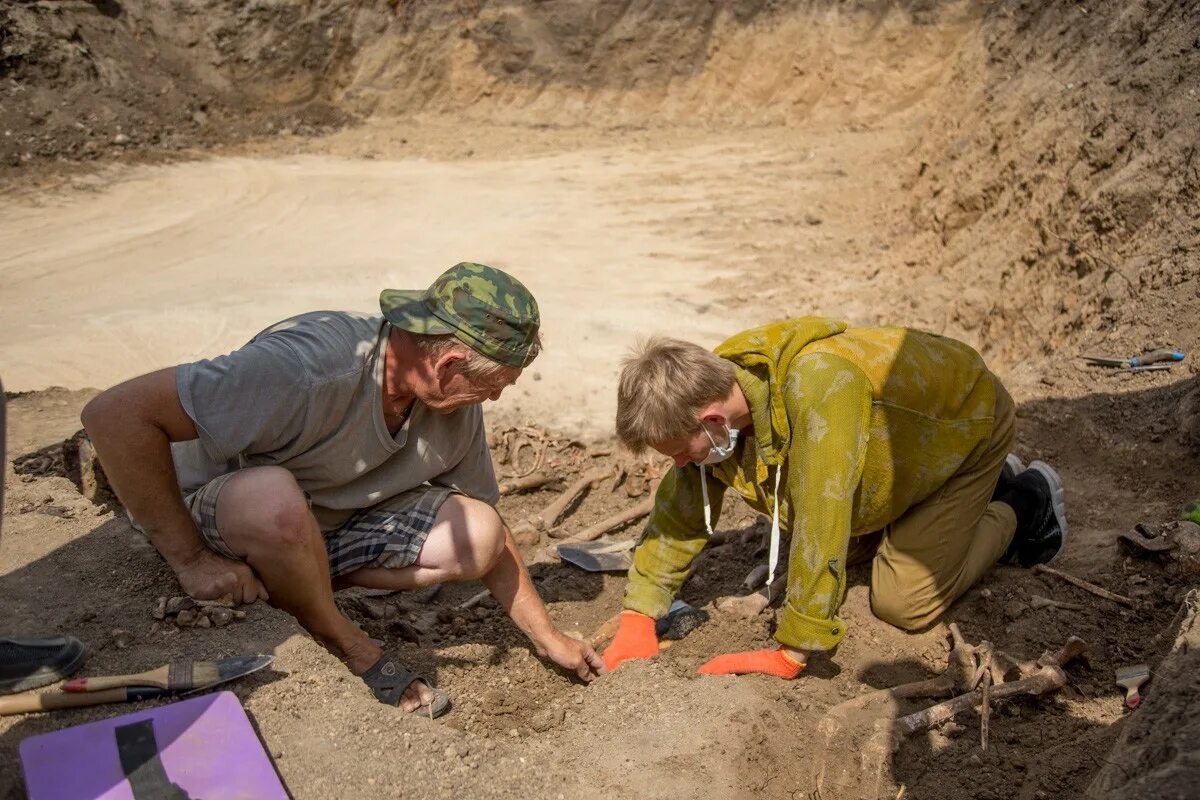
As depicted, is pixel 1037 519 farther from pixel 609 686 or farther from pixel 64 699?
pixel 64 699

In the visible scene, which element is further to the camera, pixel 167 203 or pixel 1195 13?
pixel 167 203

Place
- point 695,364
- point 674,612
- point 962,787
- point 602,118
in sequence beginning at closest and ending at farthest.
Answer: point 962,787 → point 695,364 → point 674,612 → point 602,118

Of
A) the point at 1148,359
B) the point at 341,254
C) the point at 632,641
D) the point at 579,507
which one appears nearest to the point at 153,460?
the point at 632,641

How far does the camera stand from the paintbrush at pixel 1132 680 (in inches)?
124

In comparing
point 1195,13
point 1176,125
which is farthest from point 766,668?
point 1195,13

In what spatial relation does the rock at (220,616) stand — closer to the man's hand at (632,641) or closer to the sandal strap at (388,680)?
the sandal strap at (388,680)

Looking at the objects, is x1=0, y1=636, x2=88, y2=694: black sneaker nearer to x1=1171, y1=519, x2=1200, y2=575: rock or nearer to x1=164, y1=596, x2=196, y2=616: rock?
x1=164, y1=596, x2=196, y2=616: rock

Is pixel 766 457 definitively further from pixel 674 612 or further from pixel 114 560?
pixel 114 560

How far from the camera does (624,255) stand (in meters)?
8.69

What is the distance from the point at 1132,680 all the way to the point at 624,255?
606 centimetres

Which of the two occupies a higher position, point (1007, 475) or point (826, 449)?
point (826, 449)

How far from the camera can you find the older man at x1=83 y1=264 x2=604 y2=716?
297cm

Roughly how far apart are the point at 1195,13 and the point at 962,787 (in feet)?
18.6

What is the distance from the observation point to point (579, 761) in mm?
3004
